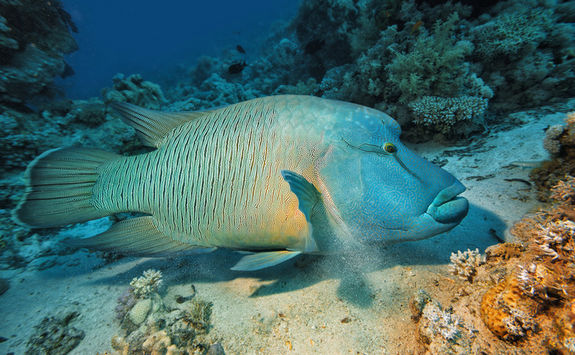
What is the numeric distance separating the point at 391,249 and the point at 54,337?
139 inches

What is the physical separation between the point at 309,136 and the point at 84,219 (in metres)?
2.51

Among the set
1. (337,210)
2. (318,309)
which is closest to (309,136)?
(337,210)

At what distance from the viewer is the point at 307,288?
2.26 m

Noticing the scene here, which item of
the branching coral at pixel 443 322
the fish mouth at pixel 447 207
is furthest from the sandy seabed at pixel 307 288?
the fish mouth at pixel 447 207

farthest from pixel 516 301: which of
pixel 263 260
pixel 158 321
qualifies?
pixel 158 321

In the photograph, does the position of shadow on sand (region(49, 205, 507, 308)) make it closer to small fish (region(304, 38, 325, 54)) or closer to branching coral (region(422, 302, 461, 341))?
branching coral (region(422, 302, 461, 341))

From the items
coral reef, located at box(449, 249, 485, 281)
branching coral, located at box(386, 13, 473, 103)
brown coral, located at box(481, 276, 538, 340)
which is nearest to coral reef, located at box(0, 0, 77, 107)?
coral reef, located at box(449, 249, 485, 281)

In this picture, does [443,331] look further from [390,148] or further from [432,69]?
[432,69]

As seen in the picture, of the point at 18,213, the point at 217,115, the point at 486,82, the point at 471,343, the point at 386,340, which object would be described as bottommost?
the point at 386,340

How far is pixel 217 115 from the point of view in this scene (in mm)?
2166

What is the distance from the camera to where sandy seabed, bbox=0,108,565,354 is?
1.87 meters

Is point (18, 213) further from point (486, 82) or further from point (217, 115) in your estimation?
point (486, 82)

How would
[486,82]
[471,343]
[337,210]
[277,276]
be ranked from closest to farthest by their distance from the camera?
[471,343] → [337,210] → [277,276] → [486,82]

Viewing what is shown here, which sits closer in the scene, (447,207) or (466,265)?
(447,207)
